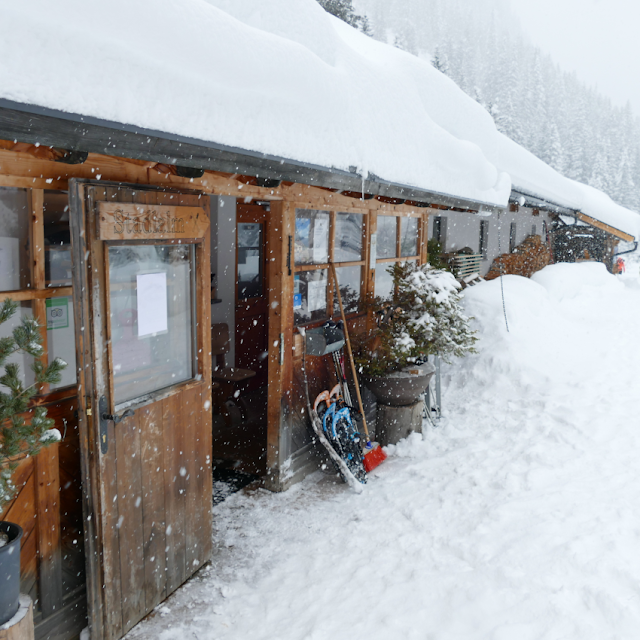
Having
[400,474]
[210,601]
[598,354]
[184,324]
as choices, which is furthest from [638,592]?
[598,354]

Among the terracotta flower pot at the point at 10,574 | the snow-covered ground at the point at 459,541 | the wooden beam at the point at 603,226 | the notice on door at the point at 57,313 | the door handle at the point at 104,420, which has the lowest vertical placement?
the snow-covered ground at the point at 459,541

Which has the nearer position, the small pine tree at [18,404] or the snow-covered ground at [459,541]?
the small pine tree at [18,404]

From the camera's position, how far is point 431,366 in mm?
6078

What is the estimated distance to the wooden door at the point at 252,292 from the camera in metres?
7.63

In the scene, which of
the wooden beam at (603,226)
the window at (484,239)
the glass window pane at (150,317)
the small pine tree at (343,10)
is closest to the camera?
the glass window pane at (150,317)

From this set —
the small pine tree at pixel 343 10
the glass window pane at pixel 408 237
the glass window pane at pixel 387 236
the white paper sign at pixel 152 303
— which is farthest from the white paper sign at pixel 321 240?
the small pine tree at pixel 343 10

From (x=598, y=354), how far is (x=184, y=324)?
7.45 metres

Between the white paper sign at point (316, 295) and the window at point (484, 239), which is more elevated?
the window at point (484, 239)

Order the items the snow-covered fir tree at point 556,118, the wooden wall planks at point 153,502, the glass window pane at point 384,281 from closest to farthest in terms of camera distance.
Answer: the wooden wall planks at point 153,502 < the glass window pane at point 384,281 < the snow-covered fir tree at point 556,118

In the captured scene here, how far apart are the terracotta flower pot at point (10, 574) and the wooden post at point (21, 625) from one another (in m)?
0.03

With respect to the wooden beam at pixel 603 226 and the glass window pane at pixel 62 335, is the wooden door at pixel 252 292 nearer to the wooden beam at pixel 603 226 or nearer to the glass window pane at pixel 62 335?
the glass window pane at pixel 62 335

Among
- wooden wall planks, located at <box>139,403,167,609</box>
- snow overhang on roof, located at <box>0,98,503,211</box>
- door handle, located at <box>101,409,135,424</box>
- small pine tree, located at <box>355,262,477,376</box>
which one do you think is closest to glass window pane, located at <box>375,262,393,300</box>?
small pine tree, located at <box>355,262,477,376</box>

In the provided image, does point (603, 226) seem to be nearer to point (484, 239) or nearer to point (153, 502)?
point (484, 239)

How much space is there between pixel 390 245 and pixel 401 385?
6.14 feet
